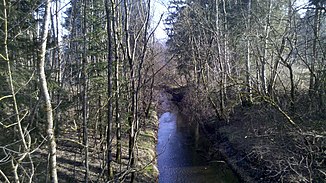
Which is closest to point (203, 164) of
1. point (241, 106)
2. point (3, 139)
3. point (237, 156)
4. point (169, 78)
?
point (237, 156)

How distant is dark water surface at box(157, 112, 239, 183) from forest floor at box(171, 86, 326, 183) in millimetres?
680

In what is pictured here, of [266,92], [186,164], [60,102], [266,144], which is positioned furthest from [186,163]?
[60,102]

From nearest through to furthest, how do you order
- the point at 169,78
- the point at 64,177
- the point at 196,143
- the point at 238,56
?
the point at 64,177
the point at 196,143
the point at 238,56
the point at 169,78

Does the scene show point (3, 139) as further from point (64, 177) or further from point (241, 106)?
point (241, 106)

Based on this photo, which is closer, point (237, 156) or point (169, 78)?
point (237, 156)

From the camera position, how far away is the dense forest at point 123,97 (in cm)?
419

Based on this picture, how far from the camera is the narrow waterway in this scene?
40.4 feet

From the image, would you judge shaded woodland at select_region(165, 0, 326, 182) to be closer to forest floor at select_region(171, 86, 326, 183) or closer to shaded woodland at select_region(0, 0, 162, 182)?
forest floor at select_region(171, 86, 326, 183)

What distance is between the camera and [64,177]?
968cm

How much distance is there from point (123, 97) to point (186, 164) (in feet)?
15.5

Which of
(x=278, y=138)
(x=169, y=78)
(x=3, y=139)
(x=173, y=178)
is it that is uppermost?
(x=169, y=78)

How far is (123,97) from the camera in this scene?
15445mm

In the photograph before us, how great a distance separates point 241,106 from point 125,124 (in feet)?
28.6

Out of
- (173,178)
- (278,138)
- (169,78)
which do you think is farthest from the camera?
(169,78)
